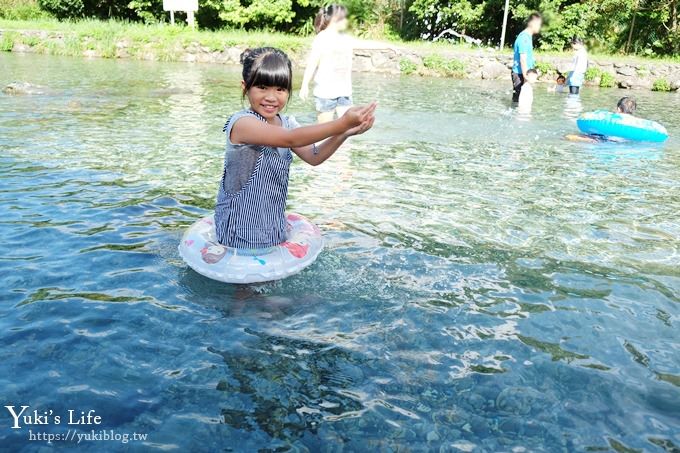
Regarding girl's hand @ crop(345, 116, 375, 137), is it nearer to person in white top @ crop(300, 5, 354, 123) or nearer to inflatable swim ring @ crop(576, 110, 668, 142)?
person in white top @ crop(300, 5, 354, 123)

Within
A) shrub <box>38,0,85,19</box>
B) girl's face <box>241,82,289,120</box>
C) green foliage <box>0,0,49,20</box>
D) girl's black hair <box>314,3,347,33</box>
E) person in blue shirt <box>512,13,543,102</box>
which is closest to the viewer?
girl's face <box>241,82,289,120</box>

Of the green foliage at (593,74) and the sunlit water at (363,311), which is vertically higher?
the green foliage at (593,74)

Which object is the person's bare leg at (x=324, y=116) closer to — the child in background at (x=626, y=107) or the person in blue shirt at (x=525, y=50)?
the child in background at (x=626, y=107)

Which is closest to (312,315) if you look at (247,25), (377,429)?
(377,429)

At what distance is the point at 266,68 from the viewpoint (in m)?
3.61

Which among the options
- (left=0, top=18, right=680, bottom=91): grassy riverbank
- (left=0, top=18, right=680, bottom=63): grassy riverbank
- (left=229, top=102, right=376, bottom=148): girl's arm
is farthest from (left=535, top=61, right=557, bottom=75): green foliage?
(left=229, top=102, right=376, bottom=148): girl's arm

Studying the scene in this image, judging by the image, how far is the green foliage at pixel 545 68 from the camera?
2231 cm

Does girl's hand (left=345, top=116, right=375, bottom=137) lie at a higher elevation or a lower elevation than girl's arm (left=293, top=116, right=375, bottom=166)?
higher

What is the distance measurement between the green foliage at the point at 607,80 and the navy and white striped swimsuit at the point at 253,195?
2052 centimetres

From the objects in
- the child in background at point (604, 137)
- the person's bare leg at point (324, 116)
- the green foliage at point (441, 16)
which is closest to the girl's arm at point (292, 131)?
the person's bare leg at point (324, 116)

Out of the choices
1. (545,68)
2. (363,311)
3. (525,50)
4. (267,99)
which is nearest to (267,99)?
(267,99)

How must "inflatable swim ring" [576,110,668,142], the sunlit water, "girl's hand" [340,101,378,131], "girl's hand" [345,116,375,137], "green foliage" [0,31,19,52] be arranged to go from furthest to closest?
"green foliage" [0,31,19,52] → "inflatable swim ring" [576,110,668,142] → "girl's hand" [345,116,375,137] → "girl's hand" [340,101,378,131] → the sunlit water

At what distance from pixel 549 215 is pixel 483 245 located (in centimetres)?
130

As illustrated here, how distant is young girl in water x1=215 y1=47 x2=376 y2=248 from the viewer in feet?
11.8
